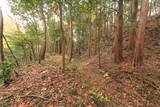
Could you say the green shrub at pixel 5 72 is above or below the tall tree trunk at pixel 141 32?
below

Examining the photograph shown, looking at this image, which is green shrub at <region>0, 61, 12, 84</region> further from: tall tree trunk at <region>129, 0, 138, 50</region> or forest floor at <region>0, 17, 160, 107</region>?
tall tree trunk at <region>129, 0, 138, 50</region>

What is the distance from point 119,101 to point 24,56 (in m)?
13.7

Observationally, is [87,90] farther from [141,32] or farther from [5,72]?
[141,32]

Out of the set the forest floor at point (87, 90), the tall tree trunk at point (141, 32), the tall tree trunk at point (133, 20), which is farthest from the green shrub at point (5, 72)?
the tall tree trunk at point (133, 20)

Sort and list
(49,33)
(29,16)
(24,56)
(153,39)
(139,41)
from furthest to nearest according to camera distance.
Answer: (49,33), (24,56), (29,16), (153,39), (139,41)

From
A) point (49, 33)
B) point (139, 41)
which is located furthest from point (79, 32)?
point (139, 41)

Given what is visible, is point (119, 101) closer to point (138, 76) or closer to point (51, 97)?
point (138, 76)

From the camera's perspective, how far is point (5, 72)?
204 inches

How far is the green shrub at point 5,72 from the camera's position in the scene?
5043mm

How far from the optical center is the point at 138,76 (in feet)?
17.9

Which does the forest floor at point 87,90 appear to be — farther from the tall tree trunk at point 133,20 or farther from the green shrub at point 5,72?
the tall tree trunk at point 133,20

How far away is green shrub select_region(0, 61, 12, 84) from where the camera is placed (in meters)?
5.04

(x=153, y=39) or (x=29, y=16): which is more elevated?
(x=29, y=16)

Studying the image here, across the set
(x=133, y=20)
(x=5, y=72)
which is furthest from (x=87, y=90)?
(x=133, y=20)
